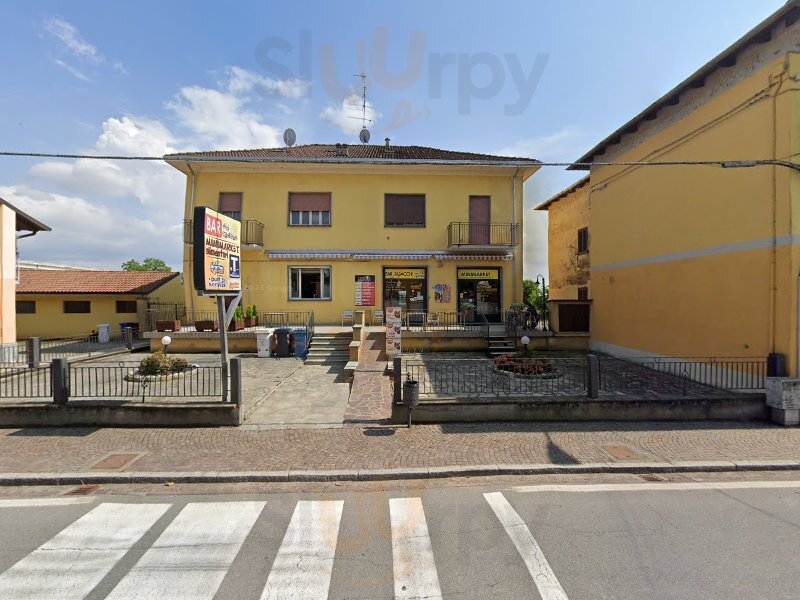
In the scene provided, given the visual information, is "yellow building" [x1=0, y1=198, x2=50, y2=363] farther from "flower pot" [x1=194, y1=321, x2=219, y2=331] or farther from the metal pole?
the metal pole

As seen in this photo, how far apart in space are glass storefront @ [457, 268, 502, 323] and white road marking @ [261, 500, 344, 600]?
13.8m

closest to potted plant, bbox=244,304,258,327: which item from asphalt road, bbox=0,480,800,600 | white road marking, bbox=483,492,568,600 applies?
asphalt road, bbox=0,480,800,600

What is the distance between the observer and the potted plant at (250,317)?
15.6 meters

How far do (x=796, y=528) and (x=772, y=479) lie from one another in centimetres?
160

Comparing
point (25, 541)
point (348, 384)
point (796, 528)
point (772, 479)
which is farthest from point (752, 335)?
point (25, 541)

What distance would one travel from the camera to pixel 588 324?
15.0 m

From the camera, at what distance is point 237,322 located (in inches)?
587

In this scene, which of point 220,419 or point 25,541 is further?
point 220,419

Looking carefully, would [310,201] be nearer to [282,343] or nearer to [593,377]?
[282,343]

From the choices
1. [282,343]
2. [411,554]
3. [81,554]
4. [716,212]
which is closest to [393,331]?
[282,343]

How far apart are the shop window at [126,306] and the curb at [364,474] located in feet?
55.8

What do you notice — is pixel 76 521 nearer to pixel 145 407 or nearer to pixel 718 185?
pixel 145 407

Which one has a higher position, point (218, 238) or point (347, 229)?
point (347, 229)

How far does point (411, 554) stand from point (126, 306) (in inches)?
860
